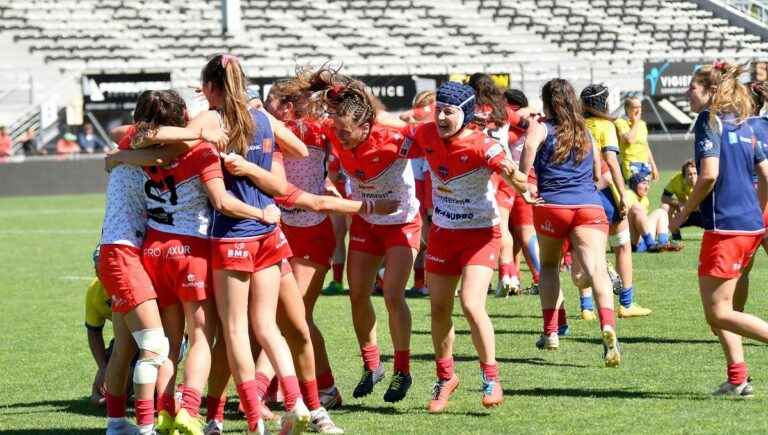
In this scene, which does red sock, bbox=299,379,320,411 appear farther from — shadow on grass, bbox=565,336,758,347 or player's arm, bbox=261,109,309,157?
shadow on grass, bbox=565,336,758,347

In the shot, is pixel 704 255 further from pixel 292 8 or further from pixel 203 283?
pixel 292 8

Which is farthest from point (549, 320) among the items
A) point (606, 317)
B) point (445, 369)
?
point (445, 369)

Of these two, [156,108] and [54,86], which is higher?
[156,108]

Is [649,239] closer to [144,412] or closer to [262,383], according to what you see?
[262,383]

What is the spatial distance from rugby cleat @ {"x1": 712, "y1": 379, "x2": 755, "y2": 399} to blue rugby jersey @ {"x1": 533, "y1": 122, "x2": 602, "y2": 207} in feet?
6.45

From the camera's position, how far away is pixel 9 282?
15.8 metres

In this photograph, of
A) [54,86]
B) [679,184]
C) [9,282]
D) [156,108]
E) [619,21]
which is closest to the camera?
[156,108]

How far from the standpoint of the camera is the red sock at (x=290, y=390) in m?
6.70

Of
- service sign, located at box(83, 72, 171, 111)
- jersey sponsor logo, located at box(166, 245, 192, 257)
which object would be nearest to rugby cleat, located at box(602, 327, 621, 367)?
jersey sponsor logo, located at box(166, 245, 192, 257)

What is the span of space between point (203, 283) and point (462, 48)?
112 feet

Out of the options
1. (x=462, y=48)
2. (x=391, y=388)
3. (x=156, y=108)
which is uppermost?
(x=156, y=108)

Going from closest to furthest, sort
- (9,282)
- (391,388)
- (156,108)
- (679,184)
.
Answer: (156,108) < (391,388) < (9,282) < (679,184)

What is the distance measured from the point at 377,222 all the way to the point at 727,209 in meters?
2.08

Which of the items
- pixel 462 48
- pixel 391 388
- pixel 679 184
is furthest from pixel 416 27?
pixel 391 388
